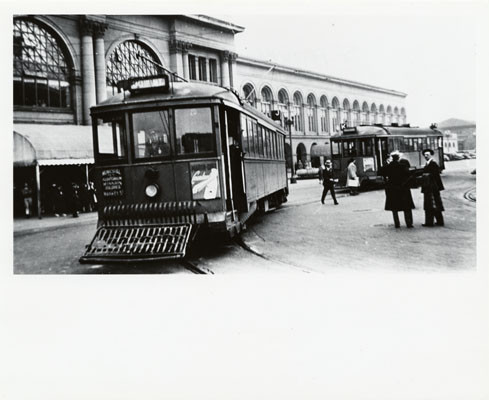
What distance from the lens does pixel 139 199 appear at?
713cm

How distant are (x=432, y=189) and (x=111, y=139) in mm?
5801

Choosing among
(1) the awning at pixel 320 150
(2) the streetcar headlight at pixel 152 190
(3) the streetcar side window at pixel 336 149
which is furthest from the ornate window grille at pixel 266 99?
→ (2) the streetcar headlight at pixel 152 190

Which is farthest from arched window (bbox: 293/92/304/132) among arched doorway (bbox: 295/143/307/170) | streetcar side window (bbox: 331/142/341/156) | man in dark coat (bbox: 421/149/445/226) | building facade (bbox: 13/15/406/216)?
man in dark coat (bbox: 421/149/445/226)

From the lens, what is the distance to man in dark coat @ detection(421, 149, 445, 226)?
8807 mm

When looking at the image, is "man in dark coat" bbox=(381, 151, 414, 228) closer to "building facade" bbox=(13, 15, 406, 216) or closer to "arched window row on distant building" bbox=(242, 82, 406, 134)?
"building facade" bbox=(13, 15, 406, 216)

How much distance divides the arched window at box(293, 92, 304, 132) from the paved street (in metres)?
24.5

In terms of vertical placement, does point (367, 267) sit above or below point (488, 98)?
below

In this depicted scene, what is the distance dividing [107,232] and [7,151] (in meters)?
1.79

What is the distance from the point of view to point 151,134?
7125mm

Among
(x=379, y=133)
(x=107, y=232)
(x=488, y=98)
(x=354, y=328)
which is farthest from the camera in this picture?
(x=379, y=133)

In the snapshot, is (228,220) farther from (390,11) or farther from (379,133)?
(379,133)

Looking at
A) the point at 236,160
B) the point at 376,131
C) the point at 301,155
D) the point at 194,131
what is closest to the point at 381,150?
the point at 376,131

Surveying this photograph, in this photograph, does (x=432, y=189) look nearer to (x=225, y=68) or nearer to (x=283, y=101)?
(x=225, y=68)

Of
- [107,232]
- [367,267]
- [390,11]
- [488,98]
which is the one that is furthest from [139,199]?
[488,98]
